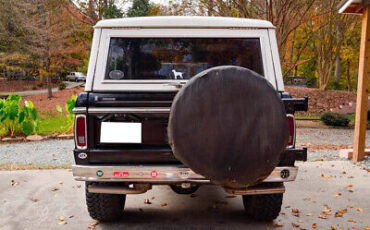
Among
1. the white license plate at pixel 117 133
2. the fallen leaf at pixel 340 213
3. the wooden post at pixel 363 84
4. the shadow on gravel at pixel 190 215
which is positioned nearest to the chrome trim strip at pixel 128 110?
the white license plate at pixel 117 133

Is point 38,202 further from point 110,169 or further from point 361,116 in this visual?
point 361,116

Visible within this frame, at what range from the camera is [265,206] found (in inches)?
135

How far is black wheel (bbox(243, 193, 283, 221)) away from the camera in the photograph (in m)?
3.38

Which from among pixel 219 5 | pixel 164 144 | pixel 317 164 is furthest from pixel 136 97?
pixel 219 5

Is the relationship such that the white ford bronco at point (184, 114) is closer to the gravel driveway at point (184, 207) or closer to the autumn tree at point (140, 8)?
the gravel driveway at point (184, 207)

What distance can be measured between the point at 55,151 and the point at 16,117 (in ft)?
6.75

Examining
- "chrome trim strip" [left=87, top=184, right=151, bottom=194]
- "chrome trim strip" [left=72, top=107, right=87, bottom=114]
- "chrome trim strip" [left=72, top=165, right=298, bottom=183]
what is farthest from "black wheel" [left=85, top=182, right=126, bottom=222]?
"chrome trim strip" [left=72, top=107, right=87, bottom=114]

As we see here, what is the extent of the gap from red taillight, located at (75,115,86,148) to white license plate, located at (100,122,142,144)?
A: 16 centimetres

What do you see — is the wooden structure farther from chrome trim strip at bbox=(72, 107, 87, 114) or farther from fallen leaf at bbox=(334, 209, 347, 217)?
chrome trim strip at bbox=(72, 107, 87, 114)

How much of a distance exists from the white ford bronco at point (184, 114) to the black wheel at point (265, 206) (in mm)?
12

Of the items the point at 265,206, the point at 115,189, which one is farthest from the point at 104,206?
the point at 265,206

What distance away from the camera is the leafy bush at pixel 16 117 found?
838 centimetres

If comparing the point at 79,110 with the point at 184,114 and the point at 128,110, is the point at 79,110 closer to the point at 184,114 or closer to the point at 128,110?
the point at 128,110

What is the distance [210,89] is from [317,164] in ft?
15.9
